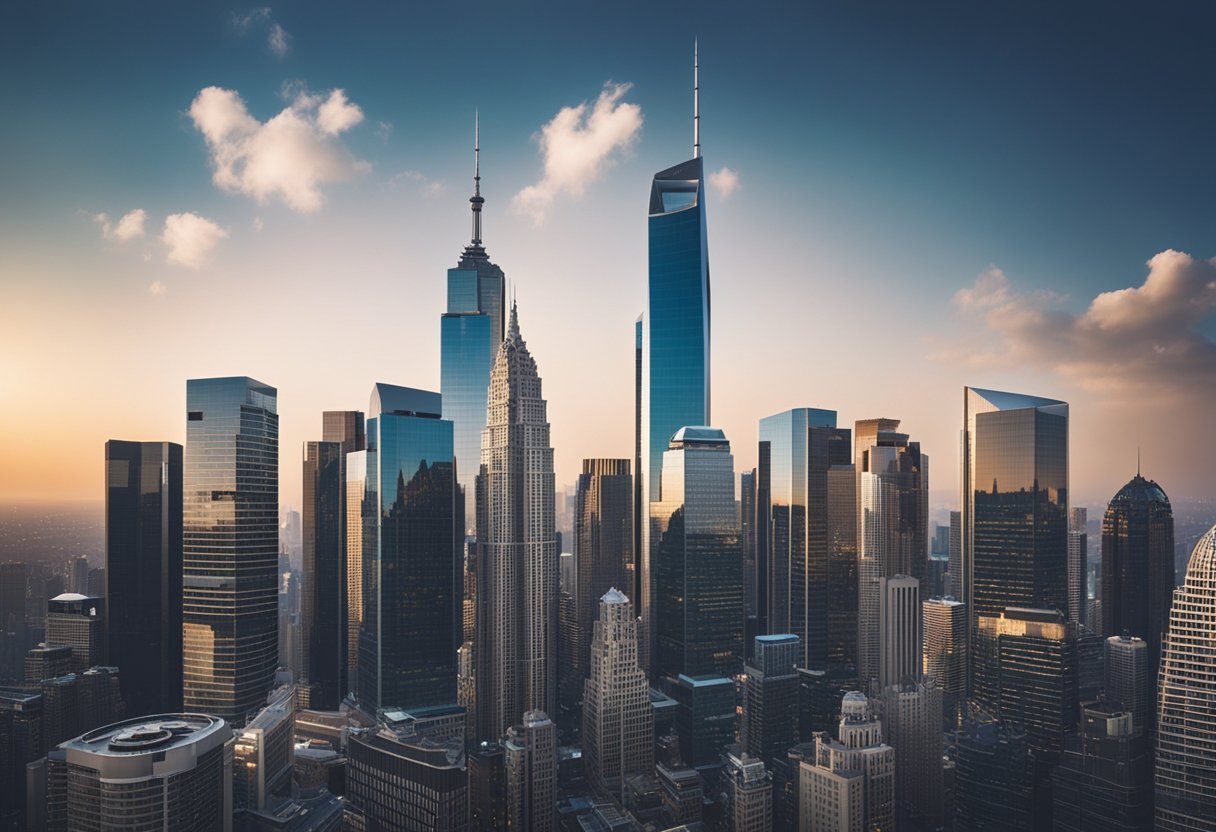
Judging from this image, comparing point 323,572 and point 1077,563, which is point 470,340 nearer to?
point 323,572

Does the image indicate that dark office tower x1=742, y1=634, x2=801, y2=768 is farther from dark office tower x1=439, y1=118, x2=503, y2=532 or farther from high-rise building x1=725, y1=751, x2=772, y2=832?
dark office tower x1=439, y1=118, x2=503, y2=532

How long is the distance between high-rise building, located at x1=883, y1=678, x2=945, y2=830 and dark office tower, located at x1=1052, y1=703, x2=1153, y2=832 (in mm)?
3931

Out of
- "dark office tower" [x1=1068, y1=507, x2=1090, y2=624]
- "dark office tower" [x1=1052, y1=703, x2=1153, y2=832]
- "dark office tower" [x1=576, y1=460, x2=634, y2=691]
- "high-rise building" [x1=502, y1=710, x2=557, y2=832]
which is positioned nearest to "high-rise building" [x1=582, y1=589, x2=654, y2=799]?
"high-rise building" [x1=502, y1=710, x2=557, y2=832]

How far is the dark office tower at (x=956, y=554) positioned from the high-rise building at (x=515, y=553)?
17026 millimetres

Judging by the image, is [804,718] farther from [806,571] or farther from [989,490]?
[989,490]

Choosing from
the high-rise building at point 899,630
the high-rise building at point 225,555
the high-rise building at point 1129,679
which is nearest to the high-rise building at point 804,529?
the high-rise building at point 899,630

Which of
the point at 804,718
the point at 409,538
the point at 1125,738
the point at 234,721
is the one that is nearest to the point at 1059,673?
the point at 1125,738

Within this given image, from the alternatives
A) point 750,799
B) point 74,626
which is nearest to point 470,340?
point 74,626

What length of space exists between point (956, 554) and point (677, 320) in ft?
58.2

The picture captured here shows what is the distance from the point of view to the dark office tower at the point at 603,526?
39.6 meters

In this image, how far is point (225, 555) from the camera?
883 inches

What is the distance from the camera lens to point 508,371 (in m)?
34.3

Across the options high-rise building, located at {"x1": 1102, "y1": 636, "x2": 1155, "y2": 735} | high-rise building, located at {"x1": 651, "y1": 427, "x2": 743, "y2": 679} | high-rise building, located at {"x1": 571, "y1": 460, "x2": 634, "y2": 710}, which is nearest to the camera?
high-rise building, located at {"x1": 1102, "y1": 636, "x2": 1155, "y2": 735}

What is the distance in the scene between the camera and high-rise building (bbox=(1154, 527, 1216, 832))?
52.9 feet
